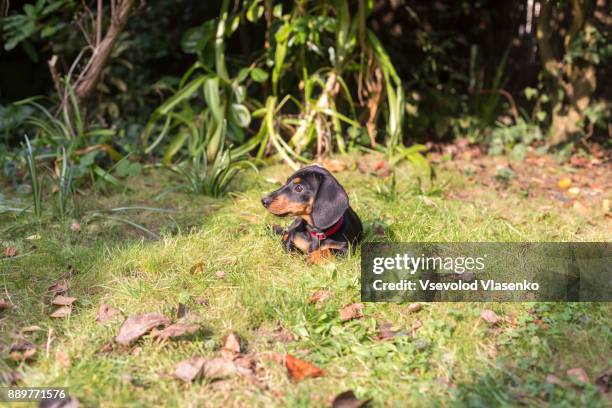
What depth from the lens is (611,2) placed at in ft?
16.4

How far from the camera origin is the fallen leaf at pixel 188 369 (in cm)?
217

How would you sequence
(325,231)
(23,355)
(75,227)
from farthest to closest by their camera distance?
(75,227), (325,231), (23,355)

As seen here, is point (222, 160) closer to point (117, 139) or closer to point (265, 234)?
point (265, 234)

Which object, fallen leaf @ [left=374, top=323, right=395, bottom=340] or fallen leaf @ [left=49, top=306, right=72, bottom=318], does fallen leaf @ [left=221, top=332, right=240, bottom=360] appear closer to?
fallen leaf @ [left=374, top=323, right=395, bottom=340]

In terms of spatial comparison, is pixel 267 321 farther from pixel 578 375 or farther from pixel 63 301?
pixel 578 375

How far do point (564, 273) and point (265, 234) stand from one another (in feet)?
4.76

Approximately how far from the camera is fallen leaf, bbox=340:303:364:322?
8.38 ft

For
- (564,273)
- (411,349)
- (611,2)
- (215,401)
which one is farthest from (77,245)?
(611,2)

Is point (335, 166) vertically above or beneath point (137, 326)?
above

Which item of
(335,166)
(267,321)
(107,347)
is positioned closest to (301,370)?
(267,321)

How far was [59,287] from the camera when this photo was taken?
2.81 meters

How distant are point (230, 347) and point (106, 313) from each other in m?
0.58

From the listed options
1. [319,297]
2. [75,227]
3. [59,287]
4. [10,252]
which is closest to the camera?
[319,297]

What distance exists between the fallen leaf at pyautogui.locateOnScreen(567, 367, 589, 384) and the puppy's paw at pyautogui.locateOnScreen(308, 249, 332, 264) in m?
1.15
